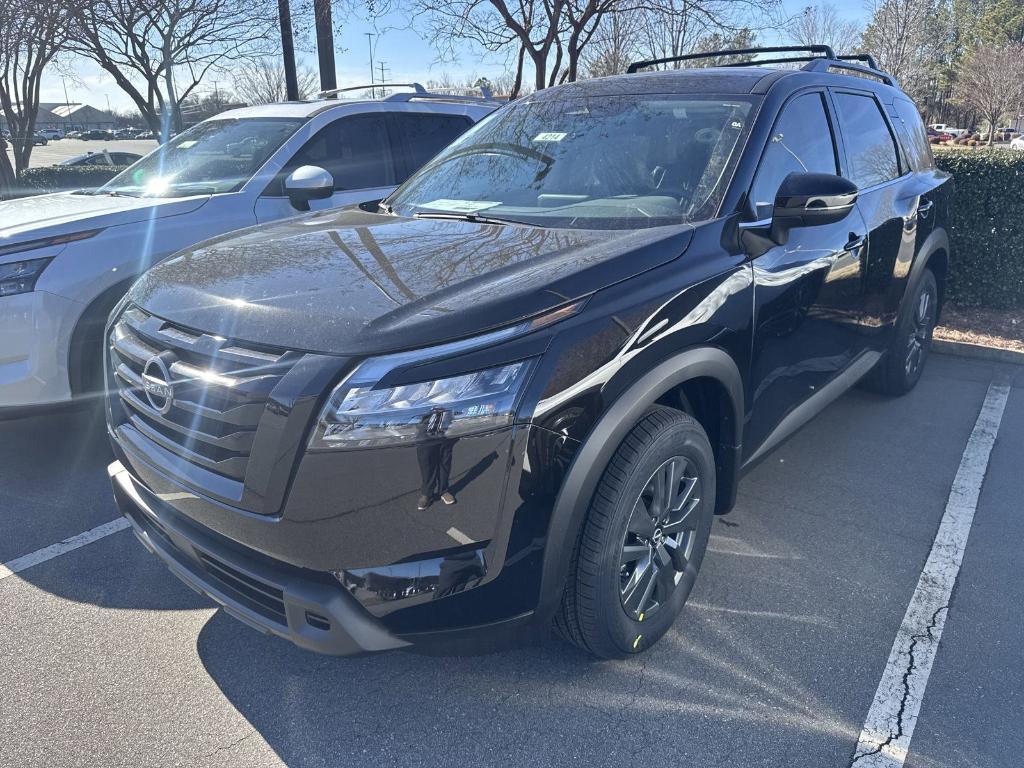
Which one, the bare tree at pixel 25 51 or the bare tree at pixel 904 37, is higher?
the bare tree at pixel 904 37

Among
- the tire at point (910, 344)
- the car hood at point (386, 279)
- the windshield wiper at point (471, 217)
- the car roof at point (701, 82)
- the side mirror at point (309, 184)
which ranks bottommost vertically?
the tire at point (910, 344)

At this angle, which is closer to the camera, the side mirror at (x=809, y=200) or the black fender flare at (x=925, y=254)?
the side mirror at (x=809, y=200)

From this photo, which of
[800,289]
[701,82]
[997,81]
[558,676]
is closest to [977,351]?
[800,289]

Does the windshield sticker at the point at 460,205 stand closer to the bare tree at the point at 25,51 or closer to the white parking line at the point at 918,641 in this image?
the white parking line at the point at 918,641

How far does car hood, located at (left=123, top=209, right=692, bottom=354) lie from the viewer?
6.63 feet

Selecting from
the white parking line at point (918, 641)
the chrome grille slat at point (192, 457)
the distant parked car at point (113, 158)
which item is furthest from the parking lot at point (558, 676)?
the distant parked car at point (113, 158)

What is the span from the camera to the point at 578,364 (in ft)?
6.81

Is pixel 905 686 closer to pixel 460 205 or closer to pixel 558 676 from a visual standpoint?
pixel 558 676

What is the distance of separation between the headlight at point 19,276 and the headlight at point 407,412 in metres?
2.63

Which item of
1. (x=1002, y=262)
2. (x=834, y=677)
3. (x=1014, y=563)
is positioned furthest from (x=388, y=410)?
(x=1002, y=262)

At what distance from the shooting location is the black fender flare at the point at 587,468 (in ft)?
6.79

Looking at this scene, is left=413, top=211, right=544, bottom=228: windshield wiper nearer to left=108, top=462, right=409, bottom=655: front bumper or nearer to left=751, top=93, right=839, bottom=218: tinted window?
left=751, top=93, right=839, bottom=218: tinted window

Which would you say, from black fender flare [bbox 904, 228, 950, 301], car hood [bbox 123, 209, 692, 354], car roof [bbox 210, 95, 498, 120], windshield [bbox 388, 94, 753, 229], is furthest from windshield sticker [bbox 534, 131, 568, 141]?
car roof [bbox 210, 95, 498, 120]

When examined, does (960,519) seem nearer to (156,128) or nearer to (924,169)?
(924,169)
